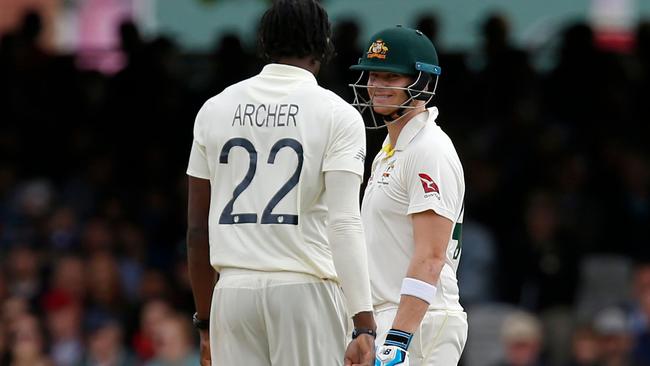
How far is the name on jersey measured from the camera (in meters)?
5.64

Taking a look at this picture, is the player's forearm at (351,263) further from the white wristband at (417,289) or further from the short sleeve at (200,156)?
the short sleeve at (200,156)

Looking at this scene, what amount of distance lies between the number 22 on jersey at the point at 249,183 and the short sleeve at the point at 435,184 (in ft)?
1.86

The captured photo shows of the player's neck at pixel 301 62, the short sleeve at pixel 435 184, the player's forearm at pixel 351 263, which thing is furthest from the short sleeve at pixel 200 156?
the short sleeve at pixel 435 184

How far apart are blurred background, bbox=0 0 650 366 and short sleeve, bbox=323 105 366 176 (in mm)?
5864

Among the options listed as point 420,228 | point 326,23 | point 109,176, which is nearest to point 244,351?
point 420,228

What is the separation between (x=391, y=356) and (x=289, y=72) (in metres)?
1.21

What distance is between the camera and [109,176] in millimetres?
13719

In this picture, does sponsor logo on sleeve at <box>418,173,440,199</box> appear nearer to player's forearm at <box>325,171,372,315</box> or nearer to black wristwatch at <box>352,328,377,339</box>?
player's forearm at <box>325,171,372,315</box>

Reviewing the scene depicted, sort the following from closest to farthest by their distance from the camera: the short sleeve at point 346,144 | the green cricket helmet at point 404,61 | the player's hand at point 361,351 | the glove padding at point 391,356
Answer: the player's hand at point 361,351 → the short sleeve at point 346,144 → the glove padding at point 391,356 → the green cricket helmet at point 404,61

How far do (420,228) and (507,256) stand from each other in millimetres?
6607

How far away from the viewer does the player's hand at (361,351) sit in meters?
5.46

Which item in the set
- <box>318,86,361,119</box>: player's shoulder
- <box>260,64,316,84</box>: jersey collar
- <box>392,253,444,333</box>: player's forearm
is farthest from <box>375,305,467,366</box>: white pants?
<box>260,64,316,84</box>: jersey collar

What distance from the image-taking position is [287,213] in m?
5.61

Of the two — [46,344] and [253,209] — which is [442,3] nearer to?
[46,344]
